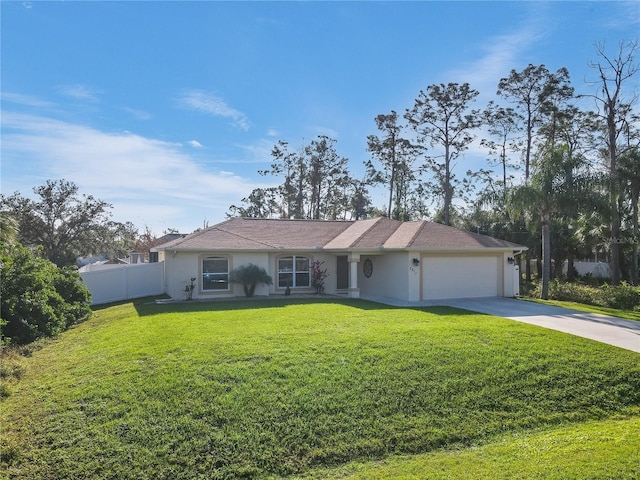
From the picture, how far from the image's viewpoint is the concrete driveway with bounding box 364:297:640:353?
11.4 m

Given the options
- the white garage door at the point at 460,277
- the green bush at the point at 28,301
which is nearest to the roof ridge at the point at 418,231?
the white garage door at the point at 460,277

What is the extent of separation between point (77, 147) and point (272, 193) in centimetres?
3804

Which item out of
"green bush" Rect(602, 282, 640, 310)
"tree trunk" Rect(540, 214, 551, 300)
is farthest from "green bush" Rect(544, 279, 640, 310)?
"tree trunk" Rect(540, 214, 551, 300)

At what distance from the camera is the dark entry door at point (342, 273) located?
23.1 m

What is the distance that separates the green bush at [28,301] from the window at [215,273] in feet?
19.1

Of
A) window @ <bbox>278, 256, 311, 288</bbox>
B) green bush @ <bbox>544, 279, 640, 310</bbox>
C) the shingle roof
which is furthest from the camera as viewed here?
window @ <bbox>278, 256, 311, 288</bbox>

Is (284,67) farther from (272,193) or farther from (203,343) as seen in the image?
(272,193)

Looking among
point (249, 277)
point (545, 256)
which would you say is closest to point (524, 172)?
point (545, 256)

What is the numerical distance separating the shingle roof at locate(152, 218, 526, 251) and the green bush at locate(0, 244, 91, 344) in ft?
17.5

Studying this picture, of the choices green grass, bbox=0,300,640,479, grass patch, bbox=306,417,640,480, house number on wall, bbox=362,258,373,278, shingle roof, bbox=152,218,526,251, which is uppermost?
shingle roof, bbox=152,218,526,251

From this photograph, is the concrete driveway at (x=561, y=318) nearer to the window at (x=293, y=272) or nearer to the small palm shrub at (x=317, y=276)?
the small palm shrub at (x=317, y=276)

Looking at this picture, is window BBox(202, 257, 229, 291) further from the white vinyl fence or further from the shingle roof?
the white vinyl fence

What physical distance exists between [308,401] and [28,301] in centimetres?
976

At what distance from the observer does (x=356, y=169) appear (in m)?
48.4
